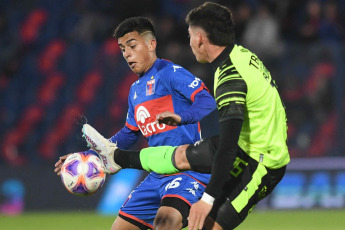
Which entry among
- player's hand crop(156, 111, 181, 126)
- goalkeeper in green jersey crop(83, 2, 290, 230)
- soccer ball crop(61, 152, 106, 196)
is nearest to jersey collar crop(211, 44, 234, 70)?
goalkeeper in green jersey crop(83, 2, 290, 230)

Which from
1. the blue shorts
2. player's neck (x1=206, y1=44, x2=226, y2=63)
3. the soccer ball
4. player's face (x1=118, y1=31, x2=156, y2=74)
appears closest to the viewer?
player's neck (x1=206, y1=44, x2=226, y2=63)

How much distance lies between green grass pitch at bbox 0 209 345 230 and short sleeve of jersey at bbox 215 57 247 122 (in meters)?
5.03

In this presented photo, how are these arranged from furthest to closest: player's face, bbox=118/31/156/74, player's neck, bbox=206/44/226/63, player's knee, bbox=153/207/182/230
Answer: player's face, bbox=118/31/156/74
player's knee, bbox=153/207/182/230
player's neck, bbox=206/44/226/63

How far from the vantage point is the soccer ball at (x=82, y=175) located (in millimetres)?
5590

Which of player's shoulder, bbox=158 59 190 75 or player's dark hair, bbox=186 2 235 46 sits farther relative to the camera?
player's shoulder, bbox=158 59 190 75

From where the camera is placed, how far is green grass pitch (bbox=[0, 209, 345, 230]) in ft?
31.5

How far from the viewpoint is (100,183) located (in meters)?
5.66

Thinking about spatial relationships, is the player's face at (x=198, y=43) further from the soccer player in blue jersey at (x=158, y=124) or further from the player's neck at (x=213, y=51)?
the soccer player in blue jersey at (x=158, y=124)

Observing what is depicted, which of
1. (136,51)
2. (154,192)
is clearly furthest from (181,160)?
(136,51)

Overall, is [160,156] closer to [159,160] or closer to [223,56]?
[159,160]

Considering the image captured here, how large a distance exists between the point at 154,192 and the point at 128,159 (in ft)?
1.25

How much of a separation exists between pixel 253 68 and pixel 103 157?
1.66m

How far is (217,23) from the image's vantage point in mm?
4656

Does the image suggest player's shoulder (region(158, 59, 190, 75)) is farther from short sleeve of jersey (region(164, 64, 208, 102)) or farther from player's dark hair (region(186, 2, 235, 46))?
player's dark hair (region(186, 2, 235, 46))
